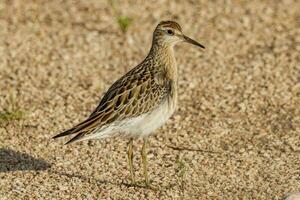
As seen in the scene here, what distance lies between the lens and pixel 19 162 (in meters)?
9.46

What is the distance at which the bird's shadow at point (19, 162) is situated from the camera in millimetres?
9328

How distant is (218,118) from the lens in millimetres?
10688

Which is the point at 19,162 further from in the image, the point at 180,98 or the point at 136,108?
the point at 180,98

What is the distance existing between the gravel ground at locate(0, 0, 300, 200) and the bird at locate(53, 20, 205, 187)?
26.3 inches

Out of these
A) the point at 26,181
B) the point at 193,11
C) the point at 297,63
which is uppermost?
the point at 193,11

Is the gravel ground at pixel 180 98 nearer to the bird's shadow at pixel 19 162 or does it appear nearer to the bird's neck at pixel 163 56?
the bird's shadow at pixel 19 162

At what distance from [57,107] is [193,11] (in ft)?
12.8

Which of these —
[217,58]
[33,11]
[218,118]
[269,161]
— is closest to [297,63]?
[217,58]

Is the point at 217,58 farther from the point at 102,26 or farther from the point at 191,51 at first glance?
the point at 102,26

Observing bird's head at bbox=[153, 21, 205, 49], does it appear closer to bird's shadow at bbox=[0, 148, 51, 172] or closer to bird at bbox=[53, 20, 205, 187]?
bird at bbox=[53, 20, 205, 187]

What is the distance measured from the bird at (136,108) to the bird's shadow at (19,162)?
3.24ft

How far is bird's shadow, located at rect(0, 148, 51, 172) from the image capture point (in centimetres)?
933

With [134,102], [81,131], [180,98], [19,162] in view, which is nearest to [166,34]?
[134,102]

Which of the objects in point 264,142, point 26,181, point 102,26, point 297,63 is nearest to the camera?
point 26,181
